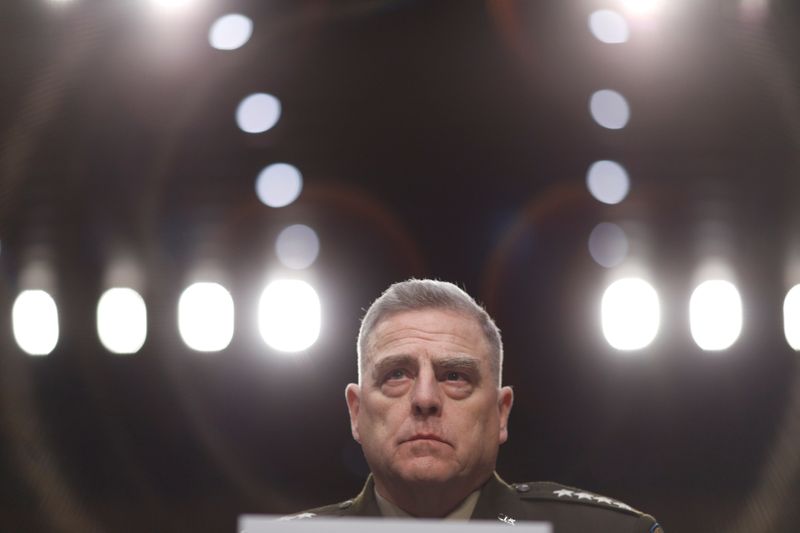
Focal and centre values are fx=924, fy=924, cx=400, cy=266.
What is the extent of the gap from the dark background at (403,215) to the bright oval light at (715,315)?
50mm

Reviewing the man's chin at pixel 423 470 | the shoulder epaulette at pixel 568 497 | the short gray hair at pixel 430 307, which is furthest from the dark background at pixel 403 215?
the man's chin at pixel 423 470

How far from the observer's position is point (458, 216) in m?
4.34

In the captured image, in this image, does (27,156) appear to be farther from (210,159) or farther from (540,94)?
(540,94)

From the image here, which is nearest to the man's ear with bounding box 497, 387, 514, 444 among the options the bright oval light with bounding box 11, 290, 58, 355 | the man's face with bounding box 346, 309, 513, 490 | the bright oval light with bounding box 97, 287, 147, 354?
the man's face with bounding box 346, 309, 513, 490

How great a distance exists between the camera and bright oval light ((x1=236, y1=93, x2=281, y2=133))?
4307mm

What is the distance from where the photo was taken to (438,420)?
1.65 metres

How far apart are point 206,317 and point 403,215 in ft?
3.55

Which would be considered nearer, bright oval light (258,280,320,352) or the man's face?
the man's face

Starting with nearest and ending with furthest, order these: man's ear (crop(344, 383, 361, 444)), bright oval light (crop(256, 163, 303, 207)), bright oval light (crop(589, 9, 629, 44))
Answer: man's ear (crop(344, 383, 361, 444)) < bright oval light (crop(589, 9, 629, 44)) < bright oval light (crop(256, 163, 303, 207))

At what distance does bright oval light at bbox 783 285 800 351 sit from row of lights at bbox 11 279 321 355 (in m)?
2.16

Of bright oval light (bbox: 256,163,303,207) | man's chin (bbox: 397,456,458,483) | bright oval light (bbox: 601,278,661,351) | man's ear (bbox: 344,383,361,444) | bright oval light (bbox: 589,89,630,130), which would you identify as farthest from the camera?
bright oval light (bbox: 256,163,303,207)

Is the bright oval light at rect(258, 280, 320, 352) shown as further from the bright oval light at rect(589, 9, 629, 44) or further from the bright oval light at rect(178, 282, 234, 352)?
the bright oval light at rect(589, 9, 629, 44)

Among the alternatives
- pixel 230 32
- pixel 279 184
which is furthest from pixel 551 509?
pixel 230 32

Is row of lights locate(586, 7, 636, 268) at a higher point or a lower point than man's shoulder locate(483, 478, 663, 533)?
higher
